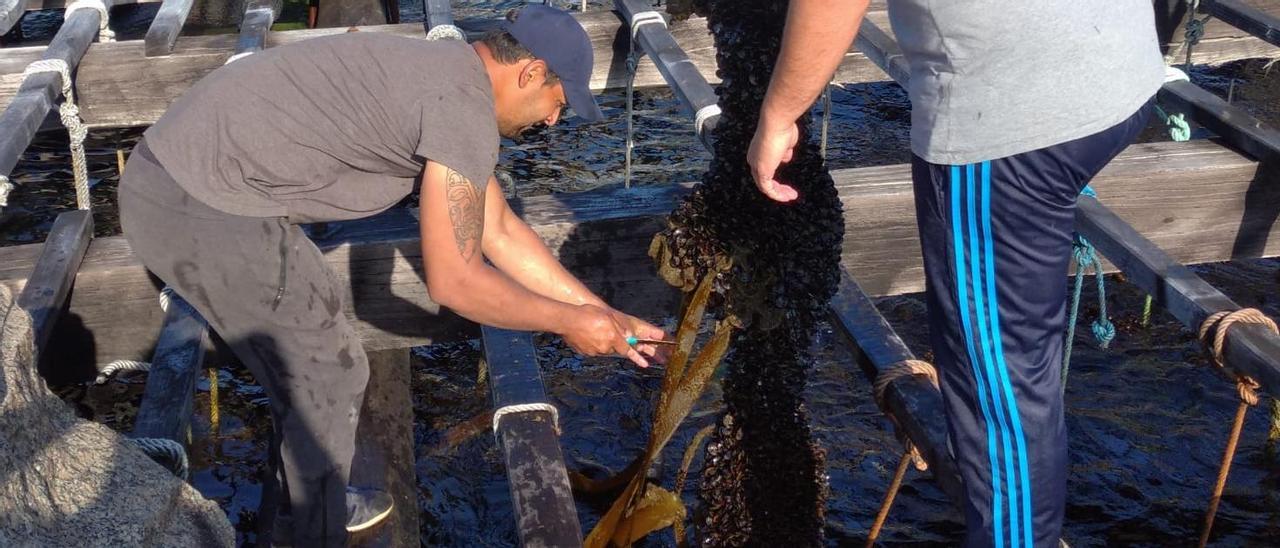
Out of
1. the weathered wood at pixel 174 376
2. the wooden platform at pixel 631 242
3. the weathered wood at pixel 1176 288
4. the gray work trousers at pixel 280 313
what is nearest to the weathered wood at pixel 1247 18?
the wooden platform at pixel 631 242

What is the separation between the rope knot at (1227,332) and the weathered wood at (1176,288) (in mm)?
19

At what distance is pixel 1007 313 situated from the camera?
8.49 feet

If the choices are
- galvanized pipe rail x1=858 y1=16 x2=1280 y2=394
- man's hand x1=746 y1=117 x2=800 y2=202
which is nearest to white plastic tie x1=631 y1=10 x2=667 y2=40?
galvanized pipe rail x1=858 y1=16 x2=1280 y2=394

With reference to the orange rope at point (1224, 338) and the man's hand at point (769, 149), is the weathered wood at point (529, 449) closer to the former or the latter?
the man's hand at point (769, 149)

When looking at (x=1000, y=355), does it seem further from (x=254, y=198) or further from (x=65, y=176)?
(x=65, y=176)

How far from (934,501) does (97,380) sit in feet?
9.79

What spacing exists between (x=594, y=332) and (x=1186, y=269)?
68.9 inches

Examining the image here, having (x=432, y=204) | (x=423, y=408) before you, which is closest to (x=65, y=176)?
(x=423, y=408)

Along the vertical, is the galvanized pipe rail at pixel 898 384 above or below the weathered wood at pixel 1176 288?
below

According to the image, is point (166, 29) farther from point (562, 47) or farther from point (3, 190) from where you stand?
point (562, 47)

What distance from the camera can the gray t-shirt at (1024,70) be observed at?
7.91 feet

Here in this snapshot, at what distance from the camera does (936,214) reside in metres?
2.65

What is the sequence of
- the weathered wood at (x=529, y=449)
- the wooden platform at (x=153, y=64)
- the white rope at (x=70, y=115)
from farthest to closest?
the wooden platform at (x=153, y=64) → the white rope at (x=70, y=115) → the weathered wood at (x=529, y=449)

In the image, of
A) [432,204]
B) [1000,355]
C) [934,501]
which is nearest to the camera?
[1000,355]
